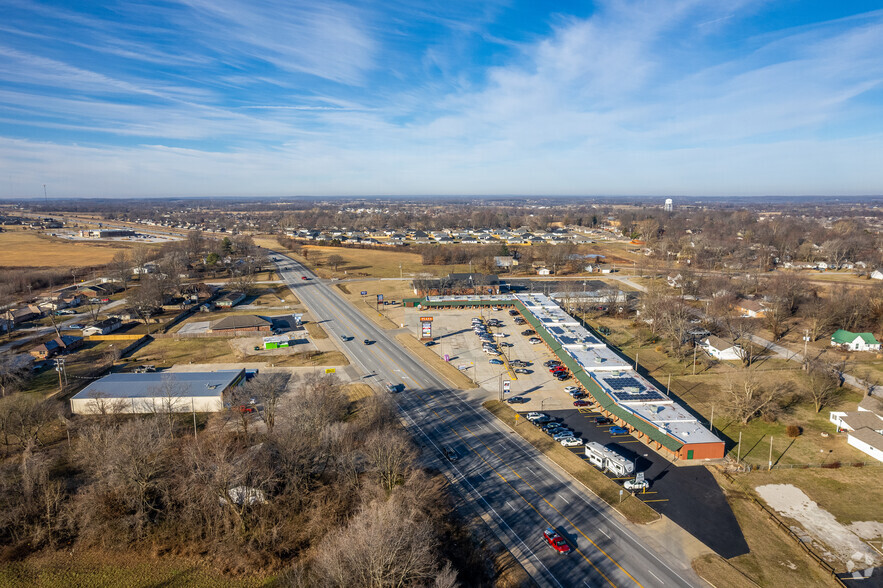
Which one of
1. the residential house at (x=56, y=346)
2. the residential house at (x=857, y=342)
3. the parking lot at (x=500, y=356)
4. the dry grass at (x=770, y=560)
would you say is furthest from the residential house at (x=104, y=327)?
the residential house at (x=857, y=342)

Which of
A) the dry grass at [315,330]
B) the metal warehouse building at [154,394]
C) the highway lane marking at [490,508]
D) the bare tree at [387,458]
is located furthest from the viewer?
the dry grass at [315,330]

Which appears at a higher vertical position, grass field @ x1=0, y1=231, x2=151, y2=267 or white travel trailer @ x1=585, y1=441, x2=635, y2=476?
grass field @ x1=0, y1=231, x2=151, y2=267

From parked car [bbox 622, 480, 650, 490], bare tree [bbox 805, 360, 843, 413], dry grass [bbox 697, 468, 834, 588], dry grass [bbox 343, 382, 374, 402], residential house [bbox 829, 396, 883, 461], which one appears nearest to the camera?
dry grass [bbox 697, 468, 834, 588]

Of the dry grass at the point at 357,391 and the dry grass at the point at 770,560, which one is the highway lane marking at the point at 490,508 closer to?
the dry grass at the point at 770,560

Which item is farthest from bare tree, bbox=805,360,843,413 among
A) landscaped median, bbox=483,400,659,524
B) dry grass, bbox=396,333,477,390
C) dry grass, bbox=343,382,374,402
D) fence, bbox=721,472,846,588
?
dry grass, bbox=343,382,374,402

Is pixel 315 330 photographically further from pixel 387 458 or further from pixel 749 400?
pixel 749 400

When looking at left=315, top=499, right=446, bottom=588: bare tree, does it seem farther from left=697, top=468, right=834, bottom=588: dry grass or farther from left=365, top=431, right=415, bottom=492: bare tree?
left=697, top=468, right=834, bottom=588: dry grass

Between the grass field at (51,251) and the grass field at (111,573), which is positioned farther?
the grass field at (51,251)

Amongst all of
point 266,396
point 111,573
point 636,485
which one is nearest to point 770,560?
point 636,485
